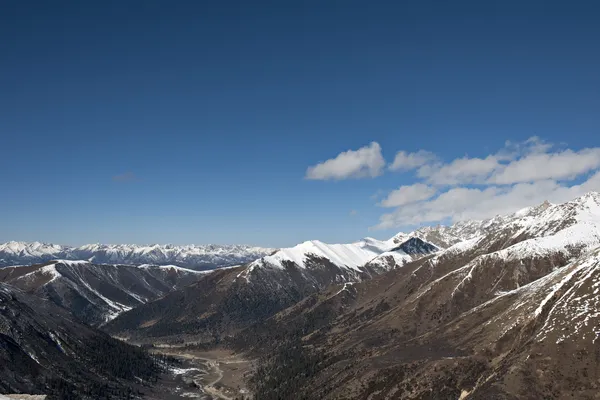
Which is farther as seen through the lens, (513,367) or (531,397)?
(513,367)

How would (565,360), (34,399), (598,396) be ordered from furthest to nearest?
(565,360) → (598,396) → (34,399)

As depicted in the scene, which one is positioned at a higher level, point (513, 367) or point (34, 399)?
point (34, 399)

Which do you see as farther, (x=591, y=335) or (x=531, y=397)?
(x=591, y=335)

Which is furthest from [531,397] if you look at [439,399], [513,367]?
[439,399]

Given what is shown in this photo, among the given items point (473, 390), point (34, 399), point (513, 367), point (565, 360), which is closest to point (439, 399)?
point (473, 390)

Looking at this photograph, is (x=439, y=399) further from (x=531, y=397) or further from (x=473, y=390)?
(x=531, y=397)

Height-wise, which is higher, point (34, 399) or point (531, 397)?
point (34, 399)

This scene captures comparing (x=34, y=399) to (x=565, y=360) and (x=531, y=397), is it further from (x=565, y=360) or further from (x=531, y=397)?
(x=565, y=360)

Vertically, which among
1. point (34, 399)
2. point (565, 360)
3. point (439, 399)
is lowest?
point (439, 399)

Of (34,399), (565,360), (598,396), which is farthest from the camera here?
(565,360)
